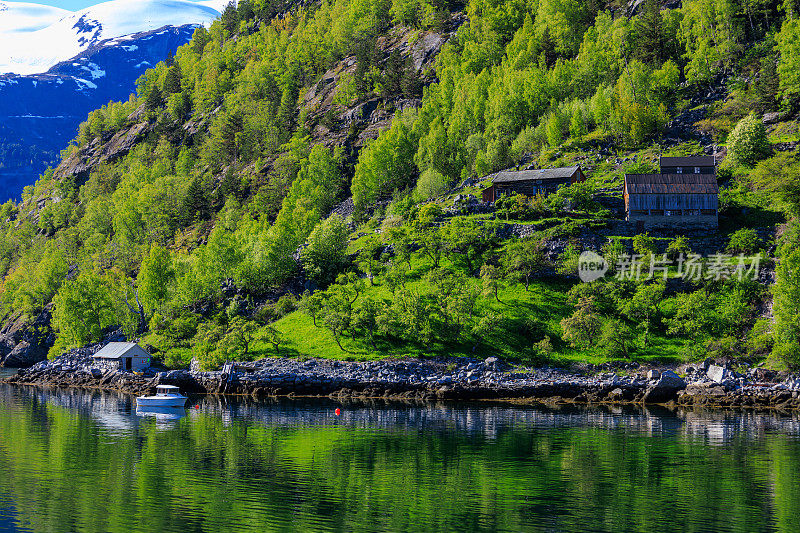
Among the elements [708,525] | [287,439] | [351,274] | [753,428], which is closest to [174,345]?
[351,274]

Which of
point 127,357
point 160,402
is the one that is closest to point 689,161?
point 160,402

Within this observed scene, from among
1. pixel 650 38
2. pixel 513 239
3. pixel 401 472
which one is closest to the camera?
pixel 401 472

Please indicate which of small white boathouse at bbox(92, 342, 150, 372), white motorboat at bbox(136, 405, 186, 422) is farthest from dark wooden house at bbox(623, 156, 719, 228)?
small white boathouse at bbox(92, 342, 150, 372)

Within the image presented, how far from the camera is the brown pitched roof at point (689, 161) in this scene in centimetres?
13088

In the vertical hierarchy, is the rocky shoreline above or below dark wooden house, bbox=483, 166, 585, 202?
below

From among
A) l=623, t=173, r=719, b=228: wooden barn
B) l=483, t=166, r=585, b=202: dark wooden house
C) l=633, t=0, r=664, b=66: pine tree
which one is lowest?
l=623, t=173, r=719, b=228: wooden barn

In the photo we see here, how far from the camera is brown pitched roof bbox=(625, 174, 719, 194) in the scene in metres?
124

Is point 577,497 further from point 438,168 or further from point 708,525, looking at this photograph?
point 438,168

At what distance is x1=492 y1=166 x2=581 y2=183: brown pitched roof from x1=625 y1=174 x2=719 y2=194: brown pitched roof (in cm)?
1426

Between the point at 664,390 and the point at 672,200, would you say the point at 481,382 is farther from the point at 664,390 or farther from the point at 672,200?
the point at 672,200

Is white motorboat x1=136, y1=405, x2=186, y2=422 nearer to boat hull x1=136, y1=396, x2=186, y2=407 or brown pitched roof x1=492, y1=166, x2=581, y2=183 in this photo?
boat hull x1=136, y1=396, x2=186, y2=407

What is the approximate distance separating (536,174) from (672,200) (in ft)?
90.5

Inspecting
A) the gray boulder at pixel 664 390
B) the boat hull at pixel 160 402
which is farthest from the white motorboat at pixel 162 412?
the gray boulder at pixel 664 390

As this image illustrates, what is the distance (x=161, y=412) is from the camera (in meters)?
85.2
